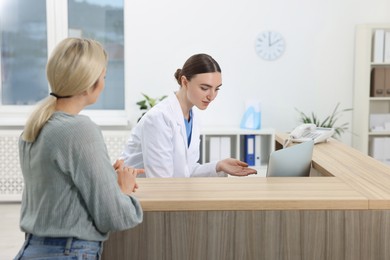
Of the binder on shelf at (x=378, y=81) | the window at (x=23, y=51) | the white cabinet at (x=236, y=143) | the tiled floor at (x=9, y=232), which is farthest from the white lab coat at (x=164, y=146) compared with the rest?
the window at (x=23, y=51)

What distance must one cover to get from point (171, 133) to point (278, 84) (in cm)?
269

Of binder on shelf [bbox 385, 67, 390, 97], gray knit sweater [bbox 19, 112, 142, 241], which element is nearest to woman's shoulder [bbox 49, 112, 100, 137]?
gray knit sweater [bbox 19, 112, 142, 241]

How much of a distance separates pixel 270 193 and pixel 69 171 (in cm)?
72

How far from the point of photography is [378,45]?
4805 millimetres

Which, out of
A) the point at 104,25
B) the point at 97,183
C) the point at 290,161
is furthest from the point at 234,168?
the point at 104,25

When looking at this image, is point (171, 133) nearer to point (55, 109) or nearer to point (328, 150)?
point (328, 150)

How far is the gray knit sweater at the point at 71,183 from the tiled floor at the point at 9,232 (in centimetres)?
249

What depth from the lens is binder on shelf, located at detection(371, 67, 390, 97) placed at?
485 cm

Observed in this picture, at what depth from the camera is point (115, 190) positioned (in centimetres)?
146

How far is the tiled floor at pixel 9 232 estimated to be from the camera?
385 cm

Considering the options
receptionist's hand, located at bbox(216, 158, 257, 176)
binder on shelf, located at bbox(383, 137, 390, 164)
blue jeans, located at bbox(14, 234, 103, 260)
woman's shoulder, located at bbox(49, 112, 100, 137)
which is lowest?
binder on shelf, located at bbox(383, 137, 390, 164)

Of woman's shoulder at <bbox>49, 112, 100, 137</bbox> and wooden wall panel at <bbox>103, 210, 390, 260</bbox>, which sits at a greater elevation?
woman's shoulder at <bbox>49, 112, 100, 137</bbox>

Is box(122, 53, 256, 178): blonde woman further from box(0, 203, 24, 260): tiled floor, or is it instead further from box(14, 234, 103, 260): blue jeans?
box(0, 203, 24, 260): tiled floor

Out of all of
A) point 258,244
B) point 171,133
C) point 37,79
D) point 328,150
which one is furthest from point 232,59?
point 258,244
